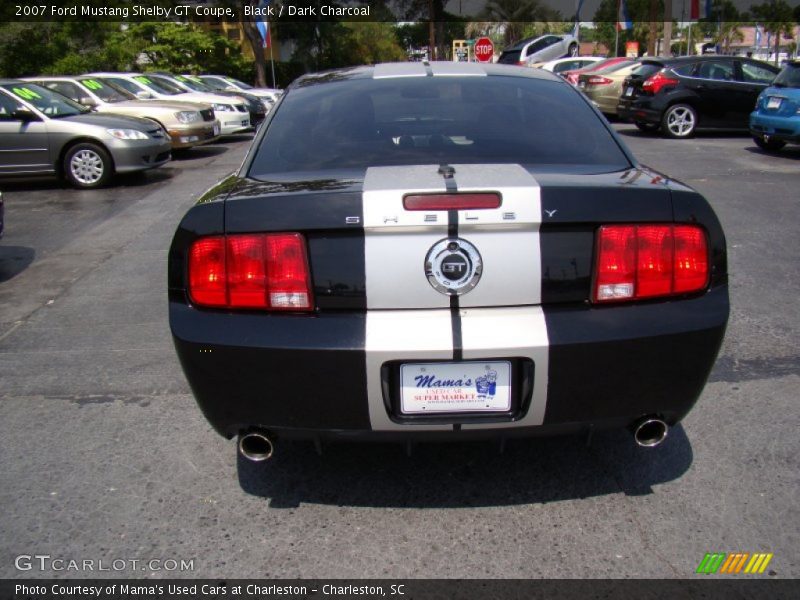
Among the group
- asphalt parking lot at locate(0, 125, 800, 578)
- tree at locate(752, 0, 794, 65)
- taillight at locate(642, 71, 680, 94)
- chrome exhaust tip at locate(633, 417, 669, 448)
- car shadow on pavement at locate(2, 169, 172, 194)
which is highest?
tree at locate(752, 0, 794, 65)

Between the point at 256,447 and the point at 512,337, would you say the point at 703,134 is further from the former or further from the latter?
the point at 256,447

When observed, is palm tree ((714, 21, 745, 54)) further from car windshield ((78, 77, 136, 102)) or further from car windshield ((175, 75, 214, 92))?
car windshield ((78, 77, 136, 102))

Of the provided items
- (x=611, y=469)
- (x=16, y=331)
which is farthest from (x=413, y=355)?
(x=16, y=331)

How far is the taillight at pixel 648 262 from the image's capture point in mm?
2564

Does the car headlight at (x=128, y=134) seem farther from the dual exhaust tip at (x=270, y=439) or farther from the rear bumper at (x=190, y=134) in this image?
the dual exhaust tip at (x=270, y=439)

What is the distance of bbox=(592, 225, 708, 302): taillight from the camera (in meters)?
2.56

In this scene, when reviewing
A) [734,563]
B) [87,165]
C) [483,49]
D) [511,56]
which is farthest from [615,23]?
[734,563]

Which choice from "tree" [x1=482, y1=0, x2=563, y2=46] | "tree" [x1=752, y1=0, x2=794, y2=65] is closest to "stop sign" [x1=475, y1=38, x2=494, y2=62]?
"tree" [x1=482, y1=0, x2=563, y2=46]

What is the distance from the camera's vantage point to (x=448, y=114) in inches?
139

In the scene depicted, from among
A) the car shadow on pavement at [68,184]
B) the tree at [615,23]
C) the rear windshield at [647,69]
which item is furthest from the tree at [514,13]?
the car shadow on pavement at [68,184]

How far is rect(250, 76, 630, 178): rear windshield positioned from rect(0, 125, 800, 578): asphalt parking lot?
4.07 ft

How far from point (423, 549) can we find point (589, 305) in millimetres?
1009

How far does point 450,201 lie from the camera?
2.49 metres

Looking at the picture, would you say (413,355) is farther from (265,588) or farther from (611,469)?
(611,469)
